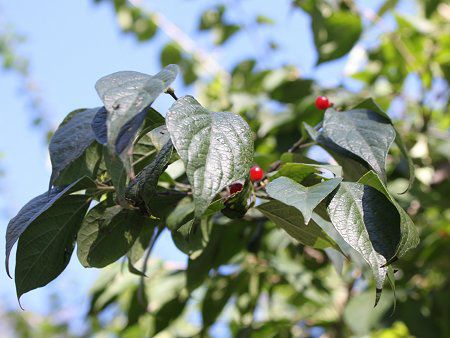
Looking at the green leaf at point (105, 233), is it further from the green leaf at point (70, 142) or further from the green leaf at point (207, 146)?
the green leaf at point (207, 146)

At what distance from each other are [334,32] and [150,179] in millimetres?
1189

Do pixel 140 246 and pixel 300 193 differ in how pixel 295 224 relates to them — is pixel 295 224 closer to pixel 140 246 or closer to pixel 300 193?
pixel 300 193

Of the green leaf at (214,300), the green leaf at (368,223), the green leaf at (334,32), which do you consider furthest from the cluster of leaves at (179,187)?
the green leaf at (334,32)

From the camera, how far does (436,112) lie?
2467mm

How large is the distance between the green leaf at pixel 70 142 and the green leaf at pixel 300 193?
26 cm

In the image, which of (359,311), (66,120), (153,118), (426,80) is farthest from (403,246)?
(426,80)

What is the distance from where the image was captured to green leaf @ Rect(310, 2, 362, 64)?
68.3 inches

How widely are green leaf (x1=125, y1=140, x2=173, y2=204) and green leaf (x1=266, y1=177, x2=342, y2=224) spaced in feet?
0.40

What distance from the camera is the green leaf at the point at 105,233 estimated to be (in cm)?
82

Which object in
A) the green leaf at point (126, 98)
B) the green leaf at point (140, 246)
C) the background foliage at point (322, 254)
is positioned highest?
the green leaf at point (126, 98)

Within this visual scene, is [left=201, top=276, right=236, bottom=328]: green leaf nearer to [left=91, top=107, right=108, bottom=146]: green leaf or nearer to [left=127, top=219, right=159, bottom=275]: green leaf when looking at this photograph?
[left=127, top=219, right=159, bottom=275]: green leaf

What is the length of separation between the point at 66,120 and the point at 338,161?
41 centimetres

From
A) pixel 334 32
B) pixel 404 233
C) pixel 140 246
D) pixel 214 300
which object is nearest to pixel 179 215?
pixel 140 246

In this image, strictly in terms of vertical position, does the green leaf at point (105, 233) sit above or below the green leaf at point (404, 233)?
above
